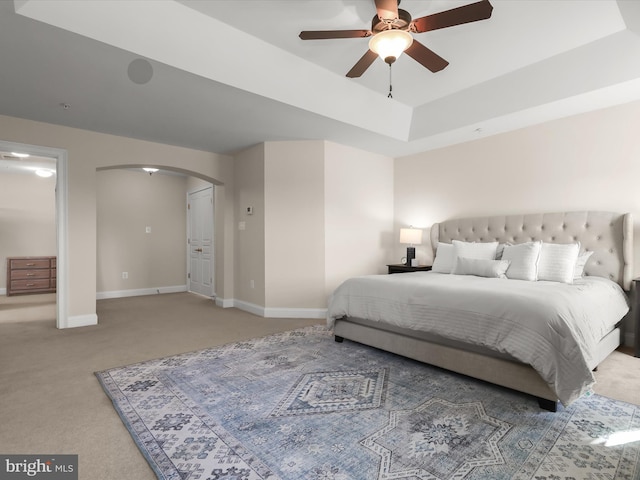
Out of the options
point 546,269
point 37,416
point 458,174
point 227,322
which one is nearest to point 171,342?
point 227,322

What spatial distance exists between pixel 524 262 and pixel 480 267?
0.42 metres

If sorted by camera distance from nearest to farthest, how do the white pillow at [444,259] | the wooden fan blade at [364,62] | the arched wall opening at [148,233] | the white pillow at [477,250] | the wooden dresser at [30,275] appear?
the wooden fan blade at [364,62] → the white pillow at [477,250] → the white pillow at [444,259] → the arched wall opening at [148,233] → the wooden dresser at [30,275]

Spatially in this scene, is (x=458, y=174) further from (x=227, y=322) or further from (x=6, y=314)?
(x=6, y=314)

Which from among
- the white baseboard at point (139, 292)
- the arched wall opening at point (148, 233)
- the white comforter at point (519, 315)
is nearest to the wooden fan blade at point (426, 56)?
the white comforter at point (519, 315)

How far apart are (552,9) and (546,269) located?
7.56 ft

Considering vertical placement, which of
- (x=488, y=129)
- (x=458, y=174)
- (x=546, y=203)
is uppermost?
(x=488, y=129)

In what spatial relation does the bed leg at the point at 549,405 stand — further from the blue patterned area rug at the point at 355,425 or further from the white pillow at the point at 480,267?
the white pillow at the point at 480,267

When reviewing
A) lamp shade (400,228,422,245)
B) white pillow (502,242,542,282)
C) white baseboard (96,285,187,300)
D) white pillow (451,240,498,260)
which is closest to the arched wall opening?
white baseboard (96,285,187,300)

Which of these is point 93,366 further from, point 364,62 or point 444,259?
point 444,259

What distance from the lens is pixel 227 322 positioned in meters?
4.54

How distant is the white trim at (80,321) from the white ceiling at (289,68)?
2399 mm

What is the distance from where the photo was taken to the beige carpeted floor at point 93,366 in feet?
5.87

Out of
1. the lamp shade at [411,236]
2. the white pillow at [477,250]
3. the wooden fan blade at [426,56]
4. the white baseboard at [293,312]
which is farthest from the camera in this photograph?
the lamp shade at [411,236]

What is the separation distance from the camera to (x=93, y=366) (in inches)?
116
